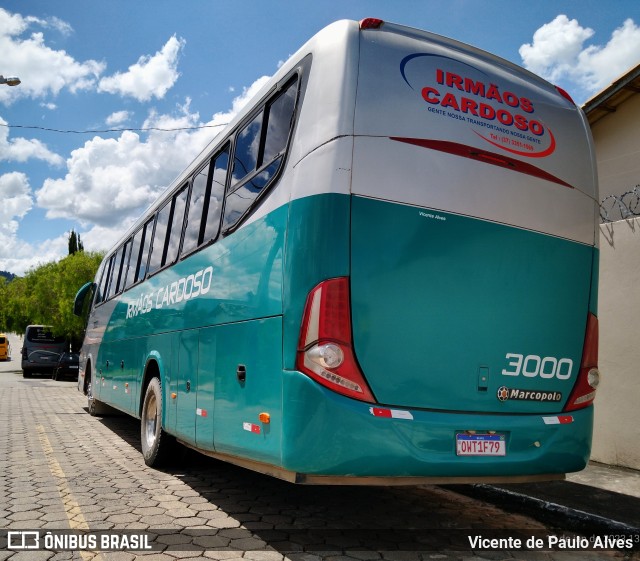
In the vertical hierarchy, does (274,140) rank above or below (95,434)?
above

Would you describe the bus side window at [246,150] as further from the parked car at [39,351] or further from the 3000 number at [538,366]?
the parked car at [39,351]

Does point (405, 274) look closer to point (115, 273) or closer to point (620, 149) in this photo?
point (620, 149)

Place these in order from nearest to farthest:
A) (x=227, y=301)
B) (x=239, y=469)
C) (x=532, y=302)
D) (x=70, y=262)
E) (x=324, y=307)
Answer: (x=324, y=307), (x=532, y=302), (x=227, y=301), (x=239, y=469), (x=70, y=262)

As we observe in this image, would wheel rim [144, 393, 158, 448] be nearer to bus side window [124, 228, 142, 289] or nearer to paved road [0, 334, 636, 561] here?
paved road [0, 334, 636, 561]

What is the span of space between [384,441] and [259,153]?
242cm

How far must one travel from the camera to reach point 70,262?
1537 inches

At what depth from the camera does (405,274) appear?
400 centimetres

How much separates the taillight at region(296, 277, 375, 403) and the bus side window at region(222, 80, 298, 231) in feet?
3.73

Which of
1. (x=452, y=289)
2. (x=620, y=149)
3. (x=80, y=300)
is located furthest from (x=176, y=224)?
(x=80, y=300)

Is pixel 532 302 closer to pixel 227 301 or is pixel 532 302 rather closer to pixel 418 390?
pixel 418 390

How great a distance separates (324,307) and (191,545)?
1.99 metres

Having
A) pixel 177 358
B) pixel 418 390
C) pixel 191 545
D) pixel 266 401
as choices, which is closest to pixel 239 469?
pixel 177 358

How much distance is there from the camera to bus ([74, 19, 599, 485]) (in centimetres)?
381

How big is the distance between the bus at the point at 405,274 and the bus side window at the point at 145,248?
3584 millimetres
